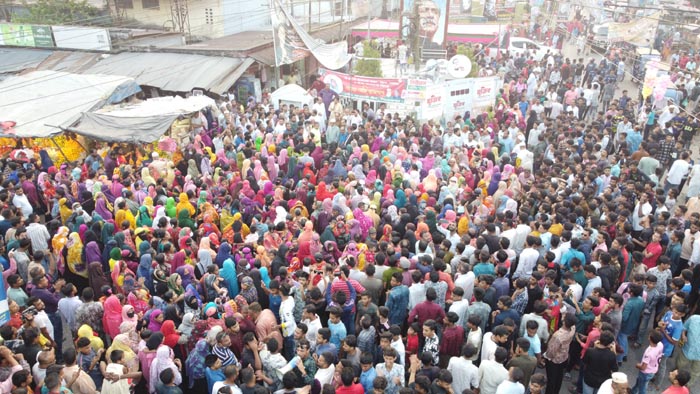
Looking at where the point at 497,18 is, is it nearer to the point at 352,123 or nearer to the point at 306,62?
the point at 306,62

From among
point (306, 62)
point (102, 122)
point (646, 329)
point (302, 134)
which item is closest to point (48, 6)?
point (306, 62)

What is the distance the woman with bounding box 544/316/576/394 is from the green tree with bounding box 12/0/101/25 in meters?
24.7

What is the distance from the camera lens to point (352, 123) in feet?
43.0

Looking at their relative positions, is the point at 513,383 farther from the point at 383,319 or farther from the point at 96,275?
the point at 96,275

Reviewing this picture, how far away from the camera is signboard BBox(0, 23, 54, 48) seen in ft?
63.5

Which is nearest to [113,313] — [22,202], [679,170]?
[22,202]

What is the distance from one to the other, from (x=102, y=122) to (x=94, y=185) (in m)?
3.20

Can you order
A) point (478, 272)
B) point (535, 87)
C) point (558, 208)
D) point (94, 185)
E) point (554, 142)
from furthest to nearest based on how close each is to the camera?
point (535, 87) → point (554, 142) → point (94, 185) → point (558, 208) → point (478, 272)

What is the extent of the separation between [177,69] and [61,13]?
12.6 metres

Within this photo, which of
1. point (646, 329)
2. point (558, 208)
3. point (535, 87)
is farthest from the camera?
point (535, 87)

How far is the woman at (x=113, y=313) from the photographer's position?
561 centimetres

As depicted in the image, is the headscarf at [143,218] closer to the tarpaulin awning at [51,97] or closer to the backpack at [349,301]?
the backpack at [349,301]

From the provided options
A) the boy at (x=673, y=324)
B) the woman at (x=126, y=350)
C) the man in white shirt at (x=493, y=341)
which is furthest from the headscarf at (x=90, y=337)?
the boy at (x=673, y=324)

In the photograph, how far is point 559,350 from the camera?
5.25 m
